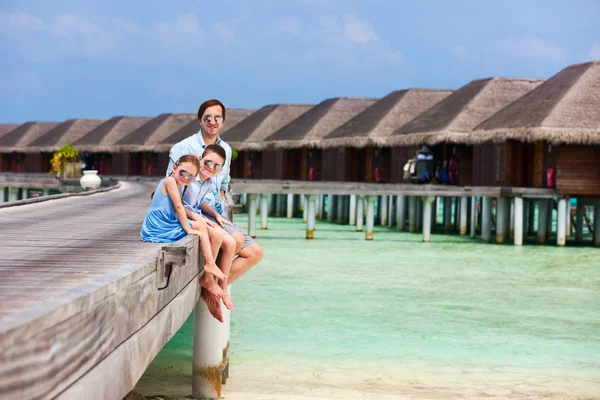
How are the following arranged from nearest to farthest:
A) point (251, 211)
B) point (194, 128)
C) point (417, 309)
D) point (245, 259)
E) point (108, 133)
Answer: point (245, 259)
point (417, 309)
point (251, 211)
point (194, 128)
point (108, 133)

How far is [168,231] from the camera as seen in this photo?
696 centimetres

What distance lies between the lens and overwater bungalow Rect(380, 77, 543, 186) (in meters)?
29.6

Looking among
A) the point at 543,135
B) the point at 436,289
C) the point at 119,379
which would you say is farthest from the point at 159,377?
the point at 543,135

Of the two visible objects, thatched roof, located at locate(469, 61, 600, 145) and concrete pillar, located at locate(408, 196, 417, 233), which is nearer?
thatched roof, located at locate(469, 61, 600, 145)

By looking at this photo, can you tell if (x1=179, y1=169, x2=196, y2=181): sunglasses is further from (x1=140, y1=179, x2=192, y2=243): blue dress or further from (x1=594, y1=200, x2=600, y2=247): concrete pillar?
(x1=594, y1=200, x2=600, y2=247): concrete pillar

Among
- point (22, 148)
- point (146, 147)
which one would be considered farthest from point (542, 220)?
point (22, 148)

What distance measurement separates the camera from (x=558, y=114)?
2619 cm

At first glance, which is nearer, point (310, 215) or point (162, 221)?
point (162, 221)

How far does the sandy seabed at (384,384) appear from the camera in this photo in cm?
948

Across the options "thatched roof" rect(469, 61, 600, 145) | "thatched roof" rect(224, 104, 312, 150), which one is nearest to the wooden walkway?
"thatched roof" rect(469, 61, 600, 145)

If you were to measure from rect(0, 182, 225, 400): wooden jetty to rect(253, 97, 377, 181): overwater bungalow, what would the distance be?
31.5m

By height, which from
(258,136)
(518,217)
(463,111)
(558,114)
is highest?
(463,111)

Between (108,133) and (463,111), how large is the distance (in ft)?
97.8

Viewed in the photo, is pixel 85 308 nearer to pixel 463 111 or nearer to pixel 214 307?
pixel 214 307
